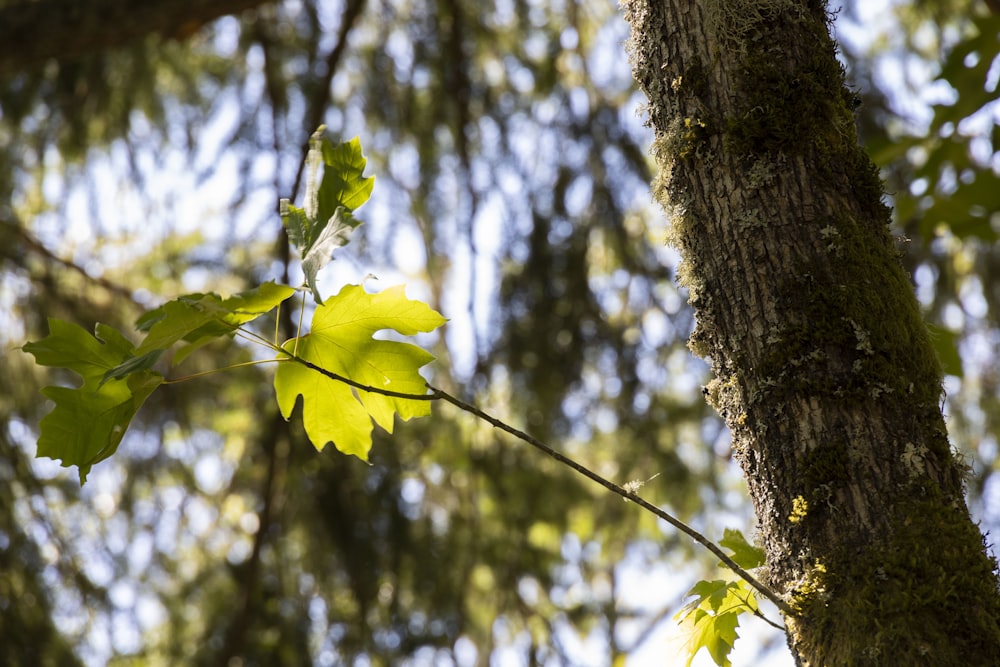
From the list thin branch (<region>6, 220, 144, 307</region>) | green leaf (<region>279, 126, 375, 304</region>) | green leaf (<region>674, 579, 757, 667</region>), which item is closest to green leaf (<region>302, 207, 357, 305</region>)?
green leaf (<region>279, 126, 375, 304</region>)

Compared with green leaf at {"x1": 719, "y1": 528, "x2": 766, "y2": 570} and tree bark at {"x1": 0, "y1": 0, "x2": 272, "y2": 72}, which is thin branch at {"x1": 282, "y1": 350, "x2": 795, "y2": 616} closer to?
green leaf at {"x1": 719, "y1": 528, "x2": 766, "y2": 570}

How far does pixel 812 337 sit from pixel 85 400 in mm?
735

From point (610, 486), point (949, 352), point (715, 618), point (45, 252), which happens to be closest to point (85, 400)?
point (610, 486)

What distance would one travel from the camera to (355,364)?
1044 mm

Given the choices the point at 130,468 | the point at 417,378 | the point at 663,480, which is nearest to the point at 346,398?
the point at 417,378

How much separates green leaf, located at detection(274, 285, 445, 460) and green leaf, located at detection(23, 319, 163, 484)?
169 millimetres

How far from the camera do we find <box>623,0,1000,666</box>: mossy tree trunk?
0.79 meters

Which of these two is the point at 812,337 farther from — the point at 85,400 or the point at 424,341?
the point at 424,341

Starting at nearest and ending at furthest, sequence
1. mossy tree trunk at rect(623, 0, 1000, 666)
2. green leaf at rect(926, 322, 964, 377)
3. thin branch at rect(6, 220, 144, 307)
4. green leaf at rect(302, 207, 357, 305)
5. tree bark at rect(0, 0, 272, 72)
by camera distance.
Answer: mossy tree trunk at rect(623, 0, 1000, 666) < green leaf at rect(302, 207, 357, 305) < green leaf at rect(926, 322, 964, 377) < tree bark at rect(0, 0, 272, 72) < thin branch at rect(6, 220, 144, 307)

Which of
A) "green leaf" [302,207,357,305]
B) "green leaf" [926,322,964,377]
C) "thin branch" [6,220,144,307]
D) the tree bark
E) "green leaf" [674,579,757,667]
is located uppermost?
the tree bark

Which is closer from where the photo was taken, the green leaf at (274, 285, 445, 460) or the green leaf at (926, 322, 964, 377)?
the green leaf at (274, 285, 445, 460)

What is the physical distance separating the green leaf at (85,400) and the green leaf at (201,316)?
80 millimetres

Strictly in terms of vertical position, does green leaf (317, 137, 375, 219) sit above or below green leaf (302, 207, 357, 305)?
above

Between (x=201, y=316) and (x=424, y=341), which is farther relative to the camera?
(x=424, y=341)
